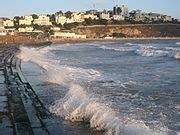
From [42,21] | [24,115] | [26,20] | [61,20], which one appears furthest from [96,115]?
[61,20]

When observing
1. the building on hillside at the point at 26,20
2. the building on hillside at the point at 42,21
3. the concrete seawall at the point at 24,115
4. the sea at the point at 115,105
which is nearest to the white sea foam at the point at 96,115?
the sea at the point at 115,105

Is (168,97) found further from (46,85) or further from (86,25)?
(86,25)

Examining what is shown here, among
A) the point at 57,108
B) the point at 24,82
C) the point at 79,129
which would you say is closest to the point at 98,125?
the point at 79,129

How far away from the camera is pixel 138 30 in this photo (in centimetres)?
18088

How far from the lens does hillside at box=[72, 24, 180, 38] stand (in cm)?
17401

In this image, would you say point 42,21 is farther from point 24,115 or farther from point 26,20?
point 24,115

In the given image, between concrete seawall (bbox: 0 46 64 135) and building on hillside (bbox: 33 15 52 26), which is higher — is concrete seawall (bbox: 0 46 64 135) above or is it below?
above

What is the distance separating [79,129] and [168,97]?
459cm

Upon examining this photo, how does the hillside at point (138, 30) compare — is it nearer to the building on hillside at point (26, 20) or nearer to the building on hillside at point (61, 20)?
the building on hillside at point (61, 20)

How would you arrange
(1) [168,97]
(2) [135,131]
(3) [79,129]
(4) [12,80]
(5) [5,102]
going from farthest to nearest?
1. (4) [12,80]
2. (1) [168,97]
3. (5) [5,102]
4. (3) [79,129]
5. (2) [135,131]

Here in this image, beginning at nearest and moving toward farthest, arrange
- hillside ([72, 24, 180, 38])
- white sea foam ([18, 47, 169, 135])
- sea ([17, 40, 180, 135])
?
white sea foam ([18, 47, 169, 135]) < sea ([17, 40, 180, 135]) < hillside ([72, 24, 180, 38])

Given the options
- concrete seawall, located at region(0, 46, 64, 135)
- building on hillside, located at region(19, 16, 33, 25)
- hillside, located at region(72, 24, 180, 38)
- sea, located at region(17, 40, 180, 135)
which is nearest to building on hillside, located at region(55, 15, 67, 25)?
building on hillside, located at region(19, 16, 33, 25)

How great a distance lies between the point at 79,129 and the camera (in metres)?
8.32

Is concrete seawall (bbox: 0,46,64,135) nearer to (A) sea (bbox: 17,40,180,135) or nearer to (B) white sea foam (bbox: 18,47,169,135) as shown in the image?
(A) sea (bbox: 17,40,180,135)
